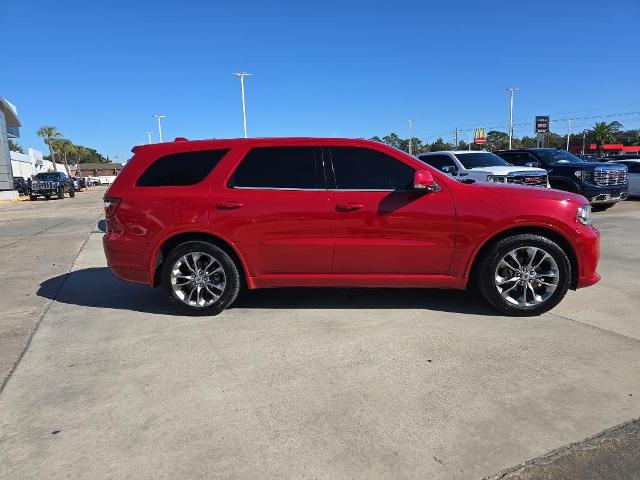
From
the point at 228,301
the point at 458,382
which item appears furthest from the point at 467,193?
the point at 228,301

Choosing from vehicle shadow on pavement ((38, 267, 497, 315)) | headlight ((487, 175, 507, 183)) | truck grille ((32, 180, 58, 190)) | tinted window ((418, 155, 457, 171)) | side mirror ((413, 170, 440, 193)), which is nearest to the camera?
side mirror ((413, 170, 440, 193))

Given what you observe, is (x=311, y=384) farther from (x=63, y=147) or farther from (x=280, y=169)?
(x=63, y=147)

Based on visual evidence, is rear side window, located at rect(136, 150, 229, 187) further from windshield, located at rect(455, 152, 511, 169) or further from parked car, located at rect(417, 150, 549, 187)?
windshield, located at rect(455, 152, 511, 169)

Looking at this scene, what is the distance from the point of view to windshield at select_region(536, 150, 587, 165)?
15.4m

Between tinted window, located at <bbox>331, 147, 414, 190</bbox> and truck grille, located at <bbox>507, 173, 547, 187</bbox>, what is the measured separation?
7.94 meters

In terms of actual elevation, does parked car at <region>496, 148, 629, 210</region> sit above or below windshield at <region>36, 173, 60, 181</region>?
below

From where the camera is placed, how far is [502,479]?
2459mm

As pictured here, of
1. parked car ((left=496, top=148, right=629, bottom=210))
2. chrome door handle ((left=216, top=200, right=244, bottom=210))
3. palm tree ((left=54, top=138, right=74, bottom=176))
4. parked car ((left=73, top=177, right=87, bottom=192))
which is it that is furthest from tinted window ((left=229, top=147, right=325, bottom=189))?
palm tree ((left=54, top=138, right=74, bottom=176))

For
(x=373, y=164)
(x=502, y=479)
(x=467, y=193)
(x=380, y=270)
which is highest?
(x=373, y=164)

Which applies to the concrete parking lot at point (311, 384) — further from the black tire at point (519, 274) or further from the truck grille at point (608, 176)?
the truck grille at point (608, 176)

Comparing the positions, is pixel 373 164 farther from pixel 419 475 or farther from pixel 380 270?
pixel 419 475

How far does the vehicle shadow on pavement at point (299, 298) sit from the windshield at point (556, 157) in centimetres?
1160

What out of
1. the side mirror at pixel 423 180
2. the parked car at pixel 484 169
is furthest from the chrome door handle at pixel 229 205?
the parked car at pixel 484 169

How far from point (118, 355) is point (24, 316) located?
185 centimetres
